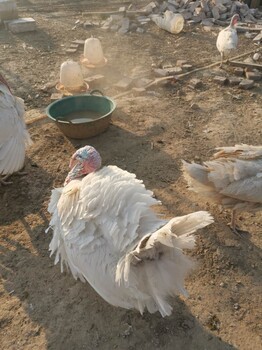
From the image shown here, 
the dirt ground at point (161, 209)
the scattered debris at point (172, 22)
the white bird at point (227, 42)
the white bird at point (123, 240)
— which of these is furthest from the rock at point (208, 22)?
the white bird at point (123, 240)

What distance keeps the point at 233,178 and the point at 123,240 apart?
5.62ft

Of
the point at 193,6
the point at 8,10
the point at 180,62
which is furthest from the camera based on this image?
the point at 193,6

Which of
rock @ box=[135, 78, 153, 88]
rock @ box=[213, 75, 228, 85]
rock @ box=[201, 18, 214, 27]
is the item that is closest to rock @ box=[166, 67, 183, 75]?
rock @ box=[135, 78, 153, 88]

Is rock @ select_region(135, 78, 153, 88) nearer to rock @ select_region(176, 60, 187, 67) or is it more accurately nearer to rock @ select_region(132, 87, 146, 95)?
rock @ select_region(132, 87, 146, 95)

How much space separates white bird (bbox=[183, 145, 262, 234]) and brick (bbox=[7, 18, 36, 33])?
8.41 m

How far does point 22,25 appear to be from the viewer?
10.3 m

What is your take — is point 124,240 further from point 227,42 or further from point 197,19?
point 197,19

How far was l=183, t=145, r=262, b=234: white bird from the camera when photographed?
387cm

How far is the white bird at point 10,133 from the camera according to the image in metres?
4.53

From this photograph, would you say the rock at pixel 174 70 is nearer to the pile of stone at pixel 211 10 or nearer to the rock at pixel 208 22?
the rock at pixel 208 22

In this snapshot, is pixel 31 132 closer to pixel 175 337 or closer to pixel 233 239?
pixel 233 239

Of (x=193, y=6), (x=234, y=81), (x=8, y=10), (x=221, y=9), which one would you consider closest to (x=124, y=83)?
(x=234, y=81)

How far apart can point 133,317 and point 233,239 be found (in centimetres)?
153

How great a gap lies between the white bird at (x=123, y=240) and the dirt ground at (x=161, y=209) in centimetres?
52
